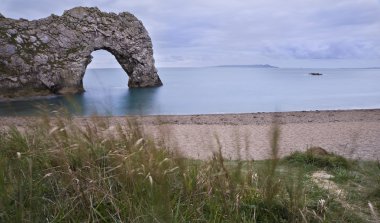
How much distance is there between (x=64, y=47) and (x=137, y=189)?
46.0 m

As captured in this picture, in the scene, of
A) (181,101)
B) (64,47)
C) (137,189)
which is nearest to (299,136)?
(137,189)

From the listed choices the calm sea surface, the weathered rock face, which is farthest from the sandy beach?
the weathered rock face

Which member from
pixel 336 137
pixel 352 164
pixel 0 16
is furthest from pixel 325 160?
pixel 0 16

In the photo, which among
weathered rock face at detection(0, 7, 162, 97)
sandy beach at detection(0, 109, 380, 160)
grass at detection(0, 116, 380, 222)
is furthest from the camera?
weathered rock face at detection(0, 7, 162, 97)

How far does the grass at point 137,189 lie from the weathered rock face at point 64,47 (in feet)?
126

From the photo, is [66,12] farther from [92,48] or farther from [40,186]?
[40,186]

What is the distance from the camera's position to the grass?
2.75m

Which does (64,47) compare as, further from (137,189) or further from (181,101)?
(137,189)

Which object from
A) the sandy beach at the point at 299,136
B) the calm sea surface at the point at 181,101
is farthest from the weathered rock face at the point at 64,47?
the sandy beach at the point at 299,136

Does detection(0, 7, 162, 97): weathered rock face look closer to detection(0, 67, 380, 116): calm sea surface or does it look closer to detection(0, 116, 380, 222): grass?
detection(0, 67, 380, 116): calm sea surface

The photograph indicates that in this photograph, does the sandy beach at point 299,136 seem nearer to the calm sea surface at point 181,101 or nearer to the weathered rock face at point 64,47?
the calm sea surface at point 181,101

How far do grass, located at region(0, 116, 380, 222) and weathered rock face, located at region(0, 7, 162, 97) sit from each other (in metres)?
38.5

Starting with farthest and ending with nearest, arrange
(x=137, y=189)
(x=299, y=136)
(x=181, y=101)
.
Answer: (x=181, y=101)
(x=299, y=136)
(x=137, y=189)

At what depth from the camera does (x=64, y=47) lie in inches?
1789
